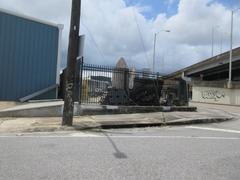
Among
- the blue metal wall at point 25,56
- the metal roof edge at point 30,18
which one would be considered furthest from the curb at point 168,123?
the metal roof edge at point 30,18

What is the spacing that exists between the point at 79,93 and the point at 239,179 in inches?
430

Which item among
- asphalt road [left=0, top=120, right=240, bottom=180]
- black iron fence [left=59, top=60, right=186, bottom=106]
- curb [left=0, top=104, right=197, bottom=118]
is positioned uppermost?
black iron fence [left=59, top=60, right=186, bottom=106]

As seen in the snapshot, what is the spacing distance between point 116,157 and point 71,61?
18.4 ft

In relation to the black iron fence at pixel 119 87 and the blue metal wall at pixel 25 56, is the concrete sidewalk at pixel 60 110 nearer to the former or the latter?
the black iron fence at pixel 119 87

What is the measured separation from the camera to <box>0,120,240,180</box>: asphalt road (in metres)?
6.38

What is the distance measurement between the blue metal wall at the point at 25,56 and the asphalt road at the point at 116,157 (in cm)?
876

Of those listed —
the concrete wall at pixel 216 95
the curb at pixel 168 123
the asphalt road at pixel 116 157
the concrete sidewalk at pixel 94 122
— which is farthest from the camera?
the concrete wall at pixel 216 95

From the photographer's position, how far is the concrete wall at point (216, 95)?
49.4 meters

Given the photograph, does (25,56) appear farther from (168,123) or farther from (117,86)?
(168,123)

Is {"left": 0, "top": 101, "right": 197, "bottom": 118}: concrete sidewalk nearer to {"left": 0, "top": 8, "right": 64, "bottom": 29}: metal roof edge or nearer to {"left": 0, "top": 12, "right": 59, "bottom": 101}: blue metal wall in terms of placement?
{"left": 0, "top": 12, "right": 59, "bottom": 101}: blue metal wall

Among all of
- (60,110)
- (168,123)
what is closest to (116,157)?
(168,123)

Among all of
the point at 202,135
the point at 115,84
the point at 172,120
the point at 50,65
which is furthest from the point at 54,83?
the point at 202,135

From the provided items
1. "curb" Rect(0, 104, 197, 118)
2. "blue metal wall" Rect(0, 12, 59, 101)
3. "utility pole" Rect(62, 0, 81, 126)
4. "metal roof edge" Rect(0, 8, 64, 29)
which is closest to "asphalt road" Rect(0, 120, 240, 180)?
"utility pole" Rect(62, 0, 81, 126)

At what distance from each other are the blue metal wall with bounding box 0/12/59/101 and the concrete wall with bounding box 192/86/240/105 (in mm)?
34110
